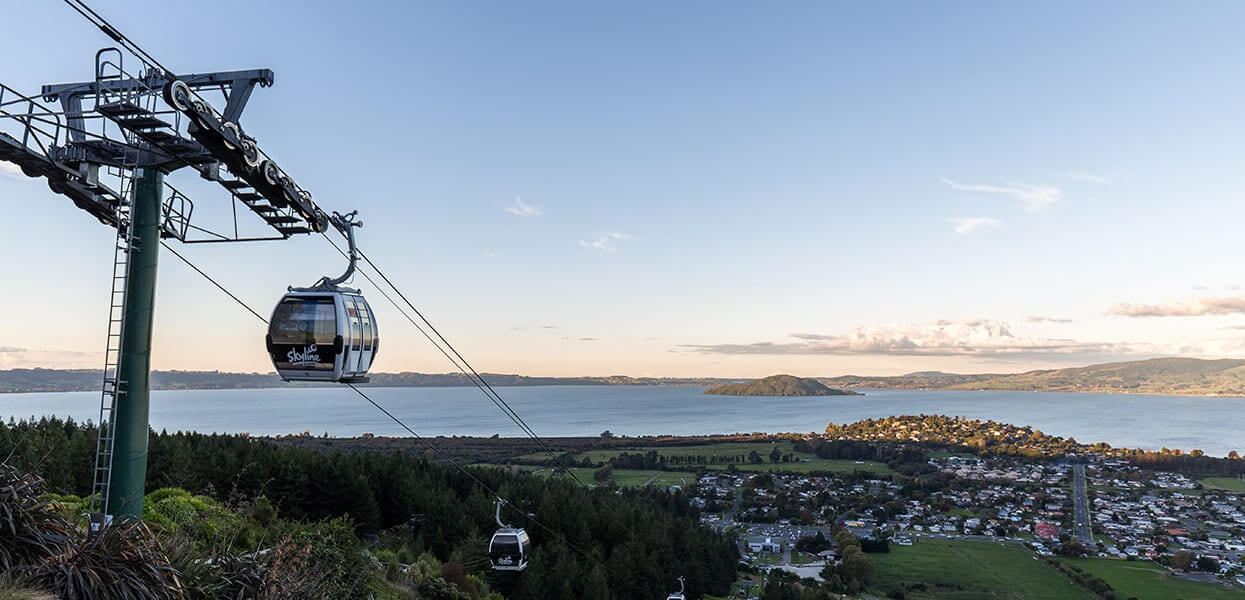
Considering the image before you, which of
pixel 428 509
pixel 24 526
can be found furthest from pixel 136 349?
pixel 428 509

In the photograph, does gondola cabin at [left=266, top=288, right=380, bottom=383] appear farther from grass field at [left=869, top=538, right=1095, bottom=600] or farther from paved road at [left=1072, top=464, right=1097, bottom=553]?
paved road at [left=1072, top=464, right=1097, bottom=553]

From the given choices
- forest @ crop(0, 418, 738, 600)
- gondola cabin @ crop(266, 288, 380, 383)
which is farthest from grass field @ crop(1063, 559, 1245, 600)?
gondola cabin @ crop(266, 288, 380, 383)

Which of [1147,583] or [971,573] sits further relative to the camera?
[971,573]

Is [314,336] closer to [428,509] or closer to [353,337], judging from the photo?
[353,337]

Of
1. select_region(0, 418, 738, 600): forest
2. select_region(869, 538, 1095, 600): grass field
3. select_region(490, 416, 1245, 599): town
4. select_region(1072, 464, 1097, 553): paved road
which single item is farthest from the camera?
select_region(1072, 464, 1097, 553): paved road

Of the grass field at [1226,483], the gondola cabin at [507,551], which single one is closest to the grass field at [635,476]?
the gondola cabin at [507,551]

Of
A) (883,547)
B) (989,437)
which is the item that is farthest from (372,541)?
(989,437)

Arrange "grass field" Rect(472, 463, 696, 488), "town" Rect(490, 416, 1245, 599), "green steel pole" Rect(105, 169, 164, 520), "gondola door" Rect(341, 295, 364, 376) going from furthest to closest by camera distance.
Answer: "grass field" Rect(472, 463, 696, 488) < "town" Rect(490, 416, 1245, 599) < "gondola door" Rect(341, 295, 364, 376) < "green steel pole" Rect(105, 169, 164, 520)
